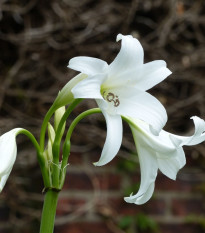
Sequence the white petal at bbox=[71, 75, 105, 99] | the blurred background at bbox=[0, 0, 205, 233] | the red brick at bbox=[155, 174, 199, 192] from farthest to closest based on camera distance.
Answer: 1. the red brick at bbox=[155, 174, 199, 192]
2. the blurred background at bbox=[0, 0, 205, 233]
3. the white petal at bbox=[71, 75, 105, 99]

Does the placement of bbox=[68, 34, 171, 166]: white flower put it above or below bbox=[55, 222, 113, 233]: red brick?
above

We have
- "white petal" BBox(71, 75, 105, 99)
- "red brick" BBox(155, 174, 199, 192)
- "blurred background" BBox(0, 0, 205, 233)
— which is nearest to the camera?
"white petal" BBox(71, 75, 105, 99)

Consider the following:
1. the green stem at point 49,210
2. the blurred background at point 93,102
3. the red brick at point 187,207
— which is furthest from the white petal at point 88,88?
the red brick at point 187,207

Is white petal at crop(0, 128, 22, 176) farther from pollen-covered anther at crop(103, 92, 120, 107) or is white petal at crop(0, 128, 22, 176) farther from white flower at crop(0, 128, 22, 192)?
pollen-covered anther at crop(103, 92, 120, 107)

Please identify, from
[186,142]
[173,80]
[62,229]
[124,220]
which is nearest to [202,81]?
[173,80]

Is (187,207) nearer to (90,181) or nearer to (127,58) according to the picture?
(90,181)

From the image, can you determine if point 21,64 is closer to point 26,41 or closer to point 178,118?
point 26,41

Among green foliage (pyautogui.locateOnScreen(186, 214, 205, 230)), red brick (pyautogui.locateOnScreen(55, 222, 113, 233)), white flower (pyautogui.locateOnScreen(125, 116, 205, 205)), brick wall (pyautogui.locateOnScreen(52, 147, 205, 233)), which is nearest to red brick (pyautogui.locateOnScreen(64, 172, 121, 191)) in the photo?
brick wall (pyautogui.locateOnScreen(52, 147, 205, 233))

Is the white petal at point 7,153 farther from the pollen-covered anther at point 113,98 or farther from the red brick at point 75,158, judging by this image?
the red brick at point 75,158
